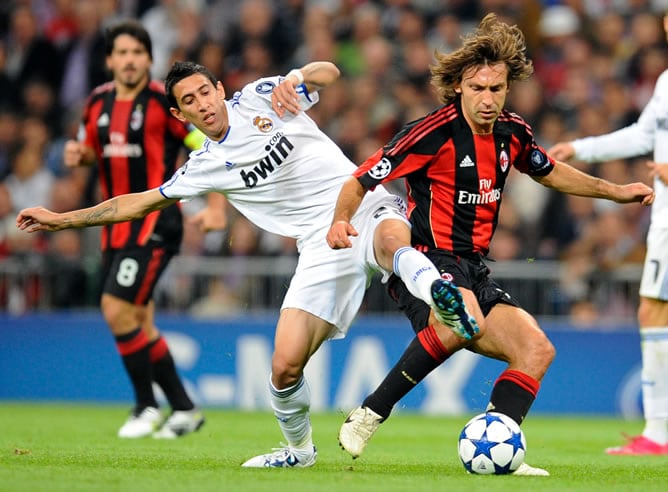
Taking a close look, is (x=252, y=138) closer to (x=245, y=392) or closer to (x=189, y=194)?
(x=189, y=194)

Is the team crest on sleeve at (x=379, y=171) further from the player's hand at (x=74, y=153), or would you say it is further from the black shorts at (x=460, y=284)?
the player's hand at (x=74, y=153)

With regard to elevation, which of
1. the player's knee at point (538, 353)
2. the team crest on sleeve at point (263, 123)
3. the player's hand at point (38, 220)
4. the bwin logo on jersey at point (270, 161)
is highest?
the team crest on sleeve at point (263, 123)

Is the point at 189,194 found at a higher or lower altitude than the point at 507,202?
higher

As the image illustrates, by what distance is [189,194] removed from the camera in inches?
264

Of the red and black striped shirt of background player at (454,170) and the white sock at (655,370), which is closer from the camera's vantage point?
the red and black striped shirt of background player at (454,170)

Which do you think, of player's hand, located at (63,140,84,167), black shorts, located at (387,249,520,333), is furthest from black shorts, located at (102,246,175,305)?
black shorts, located at (387,249,520,333)

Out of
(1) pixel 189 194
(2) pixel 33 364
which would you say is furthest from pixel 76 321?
(1) pixel 189 194

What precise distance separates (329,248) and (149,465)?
1470 millimetres

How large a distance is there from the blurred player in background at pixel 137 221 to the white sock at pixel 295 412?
8.04 feet

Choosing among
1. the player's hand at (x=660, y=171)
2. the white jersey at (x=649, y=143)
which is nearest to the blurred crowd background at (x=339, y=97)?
the white jersey at (x=649, y=143)

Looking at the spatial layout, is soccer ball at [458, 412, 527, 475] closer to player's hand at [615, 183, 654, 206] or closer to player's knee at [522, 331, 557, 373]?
player's knee at [522, 331, 557, 373]

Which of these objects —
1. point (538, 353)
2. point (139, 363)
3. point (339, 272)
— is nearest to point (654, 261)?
point (538, 353)

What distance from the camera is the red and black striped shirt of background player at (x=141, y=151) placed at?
914 cm

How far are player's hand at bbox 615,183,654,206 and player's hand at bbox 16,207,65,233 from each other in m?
2.97
